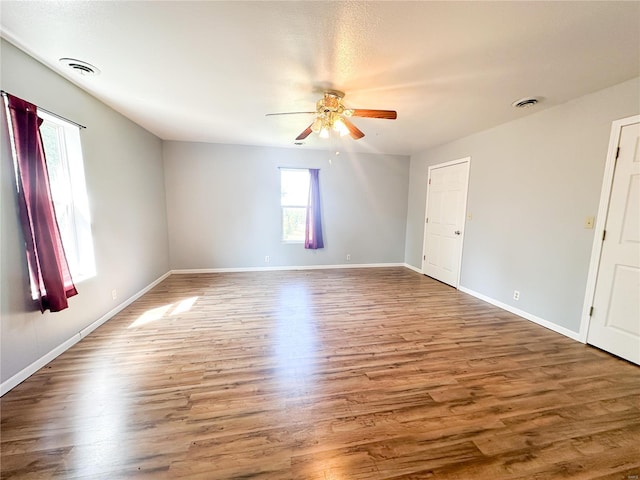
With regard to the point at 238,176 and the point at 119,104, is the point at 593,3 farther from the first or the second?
the point at 238,176

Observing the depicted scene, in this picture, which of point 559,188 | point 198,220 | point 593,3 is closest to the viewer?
point 593,3

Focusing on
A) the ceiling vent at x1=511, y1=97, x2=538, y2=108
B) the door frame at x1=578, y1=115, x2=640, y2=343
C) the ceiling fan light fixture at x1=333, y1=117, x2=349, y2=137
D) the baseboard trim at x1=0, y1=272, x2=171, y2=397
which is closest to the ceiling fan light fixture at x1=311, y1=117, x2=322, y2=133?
the ceiling fan light fixture at x1=333, y1=117, x2=349, y2=137

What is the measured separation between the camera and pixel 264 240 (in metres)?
5.06

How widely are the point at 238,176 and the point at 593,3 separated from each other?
460 centimetres

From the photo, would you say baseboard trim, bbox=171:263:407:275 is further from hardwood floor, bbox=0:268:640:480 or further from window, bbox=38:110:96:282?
window, bbox=38:110:96:282

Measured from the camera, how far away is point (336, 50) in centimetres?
182

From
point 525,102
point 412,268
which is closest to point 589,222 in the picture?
point 525,102

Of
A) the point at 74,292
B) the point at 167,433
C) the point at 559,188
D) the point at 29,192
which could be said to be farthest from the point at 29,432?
the point at 559,188

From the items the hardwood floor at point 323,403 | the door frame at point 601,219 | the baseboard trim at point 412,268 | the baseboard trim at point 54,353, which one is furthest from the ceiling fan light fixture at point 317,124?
the baseboard trim at point 412,268

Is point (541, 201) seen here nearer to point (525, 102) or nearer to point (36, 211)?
point (525, 102)

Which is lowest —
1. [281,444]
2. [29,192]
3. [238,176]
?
[281,444]

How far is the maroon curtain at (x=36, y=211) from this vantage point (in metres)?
1.84

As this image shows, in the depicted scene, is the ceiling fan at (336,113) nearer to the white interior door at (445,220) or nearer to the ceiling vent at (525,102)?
the ceiling vent at (525,102)

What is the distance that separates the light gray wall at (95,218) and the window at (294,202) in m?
2.18
